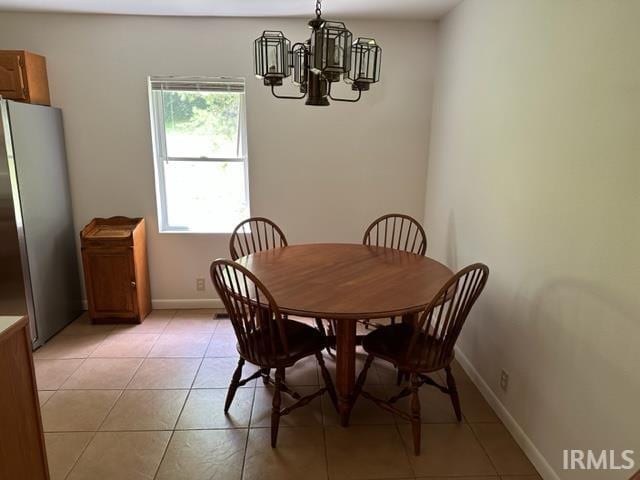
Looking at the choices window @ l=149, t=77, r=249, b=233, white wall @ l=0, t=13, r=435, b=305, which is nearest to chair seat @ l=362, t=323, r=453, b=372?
white wall @ l=0, t=13, r=435, b=305

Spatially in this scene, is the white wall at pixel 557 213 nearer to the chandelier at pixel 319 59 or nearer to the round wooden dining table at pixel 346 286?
the round wooden dining table at pixel 346 286

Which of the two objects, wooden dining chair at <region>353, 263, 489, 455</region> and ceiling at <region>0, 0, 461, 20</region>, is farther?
ceiling at <region>0, 0, 461, 20</region>

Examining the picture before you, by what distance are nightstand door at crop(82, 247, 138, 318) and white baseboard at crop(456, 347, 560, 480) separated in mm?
2651

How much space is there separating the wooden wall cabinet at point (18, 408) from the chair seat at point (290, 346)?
Result: 876mm

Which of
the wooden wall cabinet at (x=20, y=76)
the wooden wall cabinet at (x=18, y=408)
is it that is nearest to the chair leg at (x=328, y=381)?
the wooden wall cabinet at (x=18, y=408)

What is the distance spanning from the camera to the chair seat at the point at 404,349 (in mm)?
1930

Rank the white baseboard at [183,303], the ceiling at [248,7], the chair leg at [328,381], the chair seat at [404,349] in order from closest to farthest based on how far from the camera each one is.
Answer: the chair seat at [404,349] < the chair leg at [328,381] < the ceiling at [248,7] < the white baseboard at [183,303]

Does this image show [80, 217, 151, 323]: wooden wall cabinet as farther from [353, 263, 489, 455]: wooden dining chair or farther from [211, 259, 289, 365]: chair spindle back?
[353, 263, 489, 455]: wooden dining chair

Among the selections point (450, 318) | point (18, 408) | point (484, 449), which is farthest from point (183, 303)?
point (484, 449)

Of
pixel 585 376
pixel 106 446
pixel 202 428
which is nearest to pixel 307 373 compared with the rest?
pixel 202 428

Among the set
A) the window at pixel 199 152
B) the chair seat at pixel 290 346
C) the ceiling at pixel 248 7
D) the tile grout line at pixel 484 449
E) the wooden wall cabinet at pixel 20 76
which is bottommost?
the tile grout line at pixel 484 449

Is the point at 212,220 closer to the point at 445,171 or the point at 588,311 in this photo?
the point at 445,171

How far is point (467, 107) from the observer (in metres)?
2.72

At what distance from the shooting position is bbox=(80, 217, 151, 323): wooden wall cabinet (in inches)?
125
